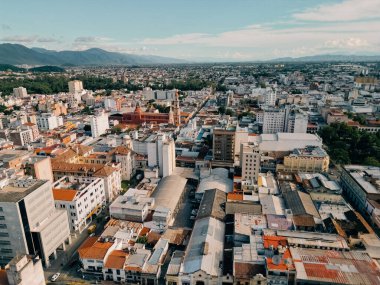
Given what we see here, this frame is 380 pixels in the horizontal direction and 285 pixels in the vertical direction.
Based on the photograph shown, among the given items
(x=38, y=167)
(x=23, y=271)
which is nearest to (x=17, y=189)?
(x=23, y=271)

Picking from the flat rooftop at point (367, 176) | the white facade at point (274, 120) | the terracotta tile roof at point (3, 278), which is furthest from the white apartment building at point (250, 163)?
the white facade at point (274, 120)

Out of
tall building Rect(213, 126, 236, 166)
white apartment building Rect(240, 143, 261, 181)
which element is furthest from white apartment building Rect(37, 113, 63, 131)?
white apartment building Rect(240, 143, 261, 181)

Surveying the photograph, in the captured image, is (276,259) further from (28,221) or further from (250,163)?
(28,221)

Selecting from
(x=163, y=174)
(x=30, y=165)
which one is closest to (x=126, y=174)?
(x=163, y=174)

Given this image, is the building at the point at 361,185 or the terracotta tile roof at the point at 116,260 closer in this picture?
the terracotta tile roof at the point at 116,260

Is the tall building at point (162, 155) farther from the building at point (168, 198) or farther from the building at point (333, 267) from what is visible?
the building at point (333, 267)

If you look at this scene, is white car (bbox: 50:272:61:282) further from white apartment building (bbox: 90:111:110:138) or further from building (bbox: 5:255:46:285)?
white apartment building (bbox: 90:111:110:138)
